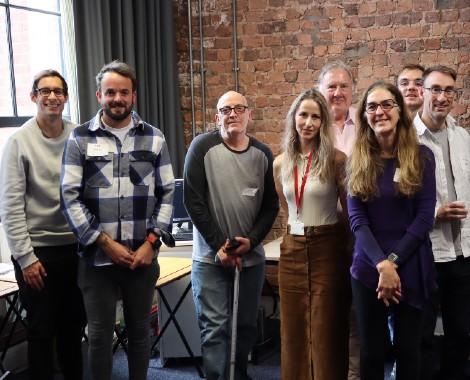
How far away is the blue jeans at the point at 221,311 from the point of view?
260cm

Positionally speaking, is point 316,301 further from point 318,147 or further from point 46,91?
point 46,91

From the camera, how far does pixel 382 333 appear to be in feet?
7.45

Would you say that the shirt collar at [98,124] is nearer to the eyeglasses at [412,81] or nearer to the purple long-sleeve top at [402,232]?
the purple long-sleeve top at [402,232]

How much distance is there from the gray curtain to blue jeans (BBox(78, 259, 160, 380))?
148 cm

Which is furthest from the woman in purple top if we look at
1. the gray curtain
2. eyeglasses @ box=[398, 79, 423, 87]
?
the gray curtain

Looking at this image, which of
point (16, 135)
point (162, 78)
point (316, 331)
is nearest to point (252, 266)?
point (316, 331)

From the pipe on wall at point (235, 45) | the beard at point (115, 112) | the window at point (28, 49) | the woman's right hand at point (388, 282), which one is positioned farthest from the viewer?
the pipe on wall at point (235, 45)

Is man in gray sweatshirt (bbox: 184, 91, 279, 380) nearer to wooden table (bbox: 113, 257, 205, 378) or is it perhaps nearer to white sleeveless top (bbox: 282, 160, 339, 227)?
white sleeveless top (bbox: 282, 160, 339, 227)

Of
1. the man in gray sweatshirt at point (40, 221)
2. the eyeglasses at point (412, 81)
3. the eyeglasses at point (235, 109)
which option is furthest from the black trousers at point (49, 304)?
the eyeglasses at point (412, 81)

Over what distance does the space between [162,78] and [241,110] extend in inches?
73.0

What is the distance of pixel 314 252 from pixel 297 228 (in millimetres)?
129

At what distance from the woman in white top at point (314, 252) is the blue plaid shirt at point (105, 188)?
61 centimetres

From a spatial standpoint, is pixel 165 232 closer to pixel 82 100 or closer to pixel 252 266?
pixel 252 266

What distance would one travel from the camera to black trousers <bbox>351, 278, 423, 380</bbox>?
87.6 inches
